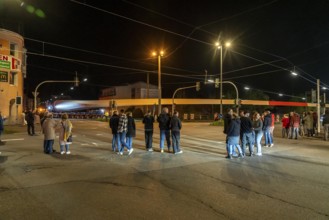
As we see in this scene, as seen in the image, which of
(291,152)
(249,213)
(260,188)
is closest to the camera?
(249,213)

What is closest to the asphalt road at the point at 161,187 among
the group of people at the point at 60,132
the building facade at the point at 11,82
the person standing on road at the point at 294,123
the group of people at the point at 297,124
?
the group of people at the point at 60,132

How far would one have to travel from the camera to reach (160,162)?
370 inches

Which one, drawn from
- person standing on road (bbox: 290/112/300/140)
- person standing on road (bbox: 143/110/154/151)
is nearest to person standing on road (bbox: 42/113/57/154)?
person standing on road (bbox: 143/110/154/151)

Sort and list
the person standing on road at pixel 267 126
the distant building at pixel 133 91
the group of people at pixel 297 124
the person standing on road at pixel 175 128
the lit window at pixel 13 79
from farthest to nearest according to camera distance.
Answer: the distant building at pixel 133 91, the lit window at pixel 13 79, the group of people at pixel 297 124, the person standing on road at pixel 267 126, the person standing on road at pixel 175 128

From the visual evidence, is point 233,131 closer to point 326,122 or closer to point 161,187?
point 161,187

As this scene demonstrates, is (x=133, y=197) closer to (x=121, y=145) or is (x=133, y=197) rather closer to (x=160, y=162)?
(x=160, y=162)

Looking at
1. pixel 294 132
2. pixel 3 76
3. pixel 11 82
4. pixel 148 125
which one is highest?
pixel 3 76

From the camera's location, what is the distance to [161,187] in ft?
21.3

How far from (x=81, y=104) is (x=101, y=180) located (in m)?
51.5

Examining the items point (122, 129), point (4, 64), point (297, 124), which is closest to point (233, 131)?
point (122, 129)

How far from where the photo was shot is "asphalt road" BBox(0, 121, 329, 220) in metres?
4.95

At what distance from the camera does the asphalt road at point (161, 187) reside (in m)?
4.95

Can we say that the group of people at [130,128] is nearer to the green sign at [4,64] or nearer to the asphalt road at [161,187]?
the asphalt road at [161,187]

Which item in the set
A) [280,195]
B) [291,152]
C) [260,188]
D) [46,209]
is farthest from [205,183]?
[291,152]
